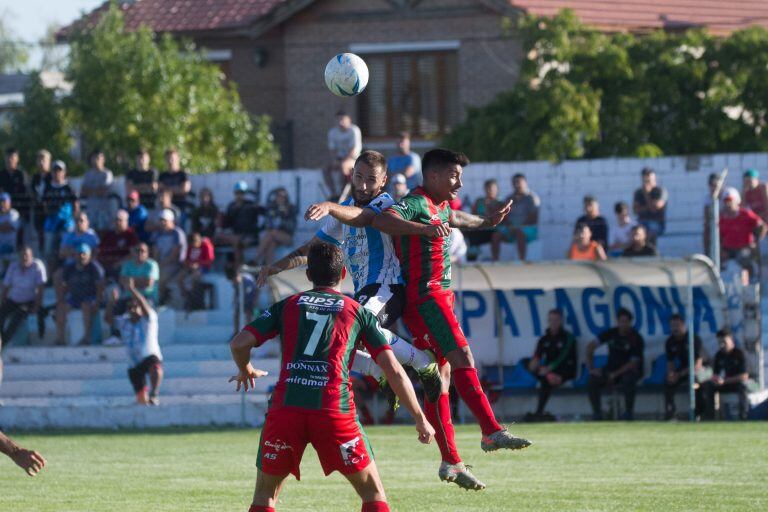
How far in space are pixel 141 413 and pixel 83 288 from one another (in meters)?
2.74

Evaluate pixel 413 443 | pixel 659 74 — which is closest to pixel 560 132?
pixel 659 74

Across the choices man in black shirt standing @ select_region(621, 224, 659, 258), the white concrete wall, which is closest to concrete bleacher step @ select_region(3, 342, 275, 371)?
the white concrete wall

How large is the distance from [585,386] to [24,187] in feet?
30.5

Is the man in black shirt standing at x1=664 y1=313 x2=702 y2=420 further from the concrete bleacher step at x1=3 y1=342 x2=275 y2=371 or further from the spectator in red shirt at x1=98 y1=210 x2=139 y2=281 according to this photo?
the spectator in red shirt at x1=98 y1=210 x2=139 y2=281

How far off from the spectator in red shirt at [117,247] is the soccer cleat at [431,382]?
41.9 feet

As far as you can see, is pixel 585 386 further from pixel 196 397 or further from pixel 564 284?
pixel 196 397

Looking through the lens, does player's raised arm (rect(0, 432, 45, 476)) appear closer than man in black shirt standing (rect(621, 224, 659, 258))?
Yes

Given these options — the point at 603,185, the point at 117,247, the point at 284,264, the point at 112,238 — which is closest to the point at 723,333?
Answer: the point at 603,185

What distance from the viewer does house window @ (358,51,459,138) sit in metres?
34.0

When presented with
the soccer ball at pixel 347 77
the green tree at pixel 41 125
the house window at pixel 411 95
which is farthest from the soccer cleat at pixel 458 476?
the house window at pixel 411 95

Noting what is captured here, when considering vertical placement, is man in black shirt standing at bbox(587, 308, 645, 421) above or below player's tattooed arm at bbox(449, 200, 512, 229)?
below

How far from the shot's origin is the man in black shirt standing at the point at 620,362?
20.0m

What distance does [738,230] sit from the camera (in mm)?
21062

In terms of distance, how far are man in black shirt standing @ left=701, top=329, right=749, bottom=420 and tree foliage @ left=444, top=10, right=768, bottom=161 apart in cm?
854
